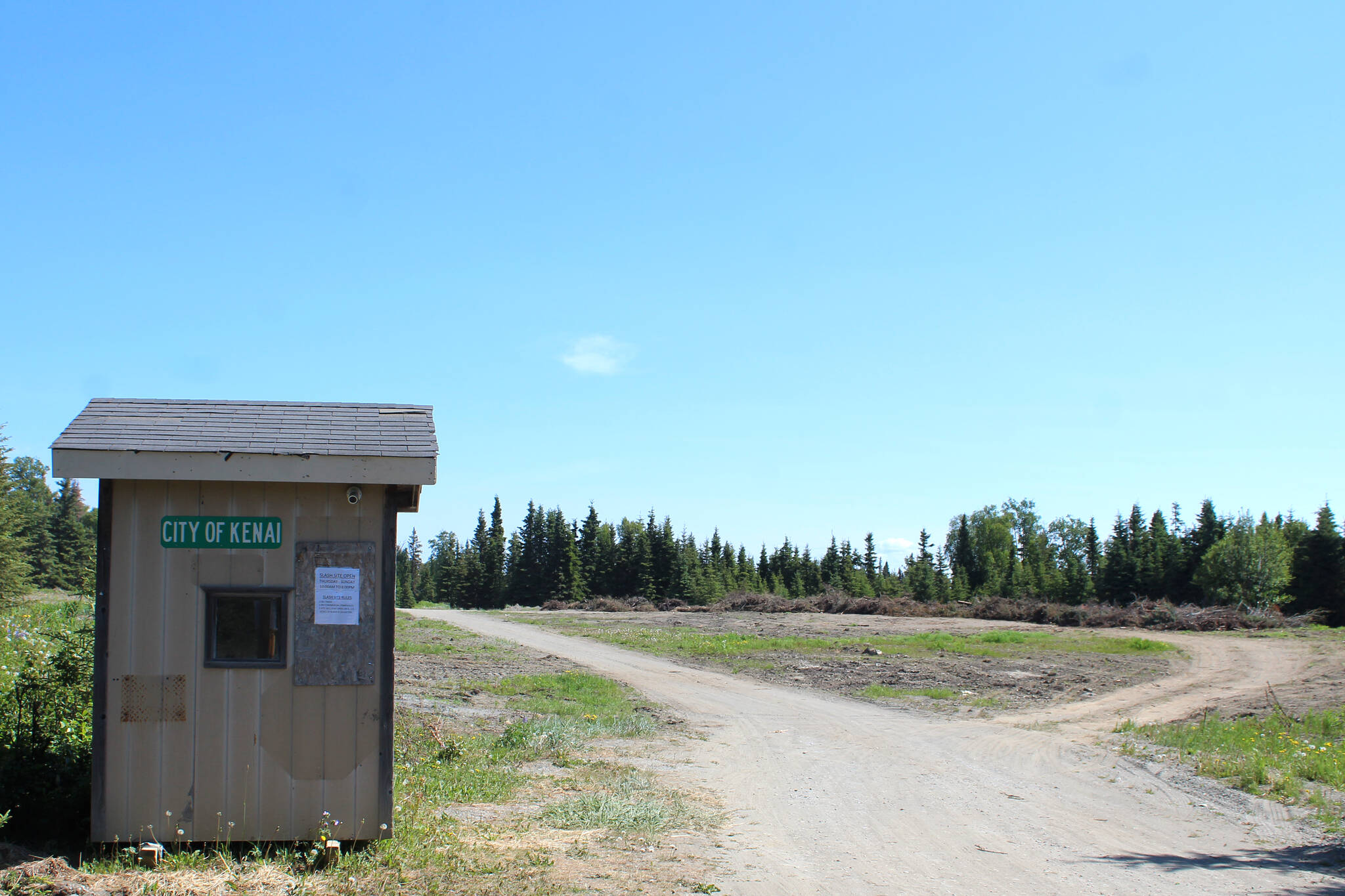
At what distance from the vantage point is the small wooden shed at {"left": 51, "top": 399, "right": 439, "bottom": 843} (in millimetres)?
6469

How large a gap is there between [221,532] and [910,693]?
691 inches

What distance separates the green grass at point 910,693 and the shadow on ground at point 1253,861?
38.8 feet

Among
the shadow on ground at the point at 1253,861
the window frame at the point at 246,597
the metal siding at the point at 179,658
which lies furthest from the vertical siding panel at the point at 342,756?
the shadow on ground at the point at 1253,861

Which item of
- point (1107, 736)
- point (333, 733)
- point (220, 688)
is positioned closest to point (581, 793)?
point (333, 733)

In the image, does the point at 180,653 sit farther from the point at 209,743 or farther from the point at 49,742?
the point at 49,742

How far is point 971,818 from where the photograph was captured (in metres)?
9.36

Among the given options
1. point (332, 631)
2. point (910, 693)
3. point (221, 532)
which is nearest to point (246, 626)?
point (332, 631)

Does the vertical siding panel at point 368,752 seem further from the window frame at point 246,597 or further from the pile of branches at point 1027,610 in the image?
the pile of branches at point 1027,610

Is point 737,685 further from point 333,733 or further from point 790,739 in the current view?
point 333,733

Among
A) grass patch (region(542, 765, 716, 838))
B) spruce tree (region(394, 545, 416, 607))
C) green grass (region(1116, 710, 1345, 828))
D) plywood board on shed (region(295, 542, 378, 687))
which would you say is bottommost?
spruce tree (region(394, 545, 416, 607))

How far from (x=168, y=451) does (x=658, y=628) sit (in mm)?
39390

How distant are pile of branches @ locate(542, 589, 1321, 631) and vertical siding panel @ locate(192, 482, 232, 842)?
158 feet

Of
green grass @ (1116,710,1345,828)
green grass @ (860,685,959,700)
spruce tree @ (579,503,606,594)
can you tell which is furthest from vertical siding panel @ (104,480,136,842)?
spruce tree @ (579,503,606,594)

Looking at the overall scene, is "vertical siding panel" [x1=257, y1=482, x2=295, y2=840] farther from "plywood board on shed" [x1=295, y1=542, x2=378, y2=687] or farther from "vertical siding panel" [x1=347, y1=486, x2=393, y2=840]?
"vertical siding panel" [x1=347, y1=486, x2=393, y2=840]
